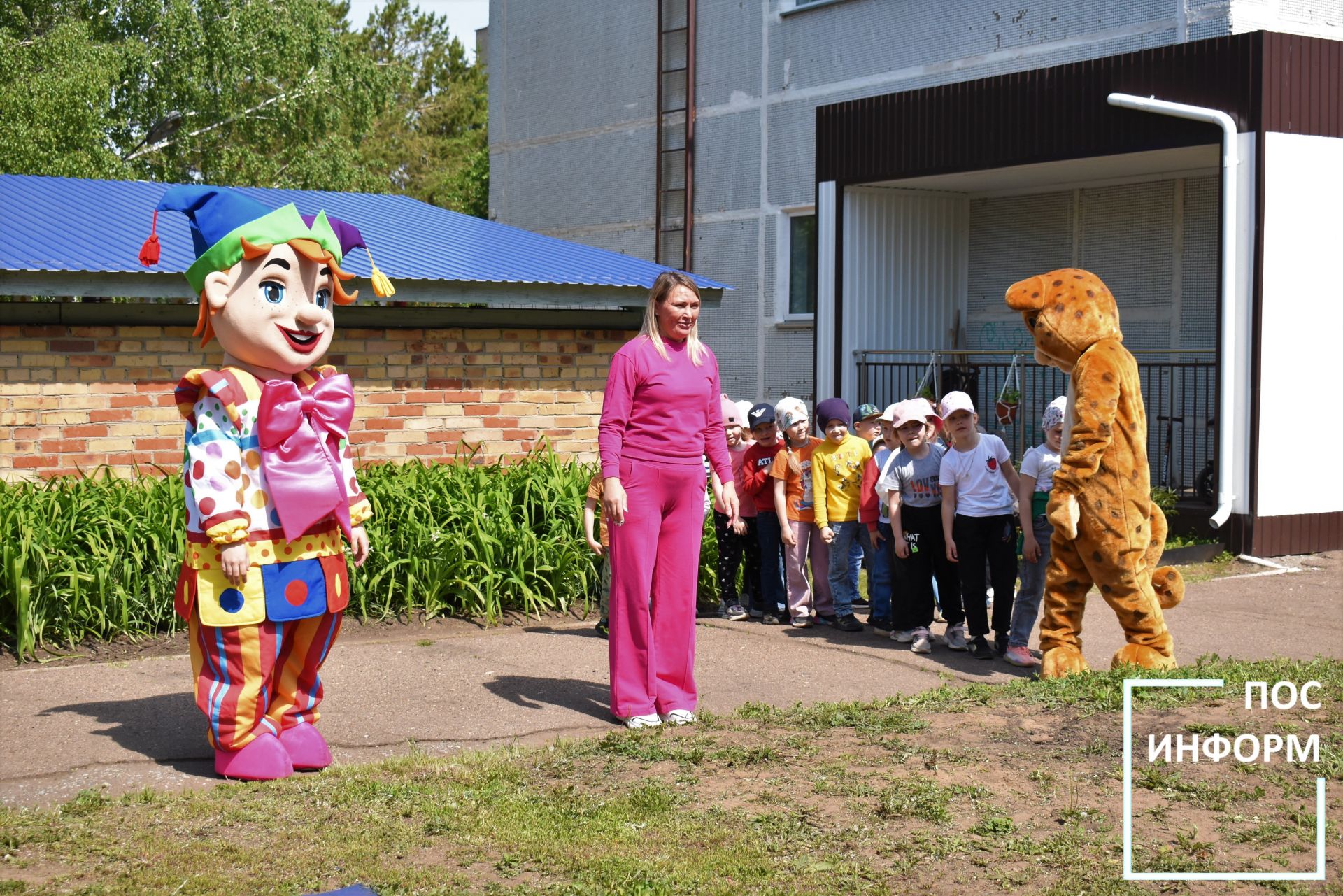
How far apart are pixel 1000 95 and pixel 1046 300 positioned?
678 cm

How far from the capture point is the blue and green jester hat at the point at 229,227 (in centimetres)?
558

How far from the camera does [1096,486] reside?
6.91 m

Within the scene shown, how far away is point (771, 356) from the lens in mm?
19859

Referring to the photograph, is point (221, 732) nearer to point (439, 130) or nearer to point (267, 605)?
point (267, 605)

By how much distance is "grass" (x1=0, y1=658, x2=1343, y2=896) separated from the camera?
4340mm

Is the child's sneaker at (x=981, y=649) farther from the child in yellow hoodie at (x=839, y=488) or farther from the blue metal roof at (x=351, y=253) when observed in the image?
the blue metal roof at (x=351, y=253)

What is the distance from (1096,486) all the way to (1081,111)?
6681mm

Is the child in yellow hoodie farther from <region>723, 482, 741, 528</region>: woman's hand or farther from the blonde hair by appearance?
the blonde hair

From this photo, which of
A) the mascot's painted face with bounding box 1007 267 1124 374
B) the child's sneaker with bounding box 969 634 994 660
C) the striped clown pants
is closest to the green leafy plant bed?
the child's sneaker with bounding box 969 634 994 660

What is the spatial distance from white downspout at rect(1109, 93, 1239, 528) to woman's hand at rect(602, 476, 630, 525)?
278 inches

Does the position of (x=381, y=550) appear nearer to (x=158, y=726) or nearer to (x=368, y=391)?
(x=158, y=726)

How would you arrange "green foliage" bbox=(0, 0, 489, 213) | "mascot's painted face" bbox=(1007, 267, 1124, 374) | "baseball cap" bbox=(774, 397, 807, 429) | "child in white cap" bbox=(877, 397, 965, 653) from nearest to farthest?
"mascot's painted face" bbox=(1007, 267, 1124, 374) < "child in white cap" bbox=(877, 397, 965, 653) < "baseball cap" bbox=(774, 397, 807, 429) < "green foliage" bbox=(0, 0, 489, 213)

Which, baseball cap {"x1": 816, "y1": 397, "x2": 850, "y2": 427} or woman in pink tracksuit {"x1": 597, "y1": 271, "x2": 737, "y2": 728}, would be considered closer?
woman in pink tracksuit {"x1": 597, "y1": 271, "x2": 737, "y2": 728}

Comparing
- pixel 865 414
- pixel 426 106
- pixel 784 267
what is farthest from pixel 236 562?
pixel 426 106
